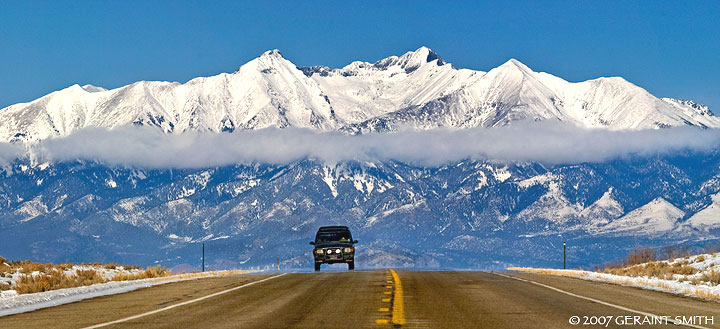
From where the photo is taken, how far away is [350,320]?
21203mm

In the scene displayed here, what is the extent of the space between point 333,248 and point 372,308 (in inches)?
1726

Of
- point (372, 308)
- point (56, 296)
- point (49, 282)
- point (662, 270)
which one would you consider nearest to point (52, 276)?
point (49, 282)

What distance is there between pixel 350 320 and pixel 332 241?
156 feet

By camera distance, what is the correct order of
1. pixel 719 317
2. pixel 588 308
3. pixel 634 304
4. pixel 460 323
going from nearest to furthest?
pixel 460 323 → pixel 719 317 → pixel 588 308 → pixel 634 304

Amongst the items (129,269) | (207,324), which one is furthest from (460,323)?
(129,269)

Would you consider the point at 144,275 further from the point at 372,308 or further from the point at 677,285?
the point at 677,285

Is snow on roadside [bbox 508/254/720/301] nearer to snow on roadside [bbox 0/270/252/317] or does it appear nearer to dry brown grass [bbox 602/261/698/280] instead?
dry brown grass [bbox 602/261/698/280]

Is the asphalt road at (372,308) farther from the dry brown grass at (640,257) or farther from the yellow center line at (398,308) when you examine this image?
the dry brown grass at (640,257)

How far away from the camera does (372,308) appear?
79.2 feet

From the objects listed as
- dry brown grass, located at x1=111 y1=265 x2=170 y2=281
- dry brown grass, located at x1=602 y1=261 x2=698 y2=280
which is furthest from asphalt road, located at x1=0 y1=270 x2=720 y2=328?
dry brown grass, located at x1=602 y1=261 x2=698 y2=280

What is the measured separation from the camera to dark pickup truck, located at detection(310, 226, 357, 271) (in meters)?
67.6

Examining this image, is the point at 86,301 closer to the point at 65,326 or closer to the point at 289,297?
the point at 289,297

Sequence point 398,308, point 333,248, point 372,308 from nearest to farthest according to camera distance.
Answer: point 398,308 → point 372,308 → point 333,248

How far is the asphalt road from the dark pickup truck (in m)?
33.2
